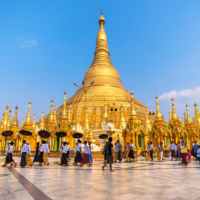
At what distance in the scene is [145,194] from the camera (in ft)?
14.8

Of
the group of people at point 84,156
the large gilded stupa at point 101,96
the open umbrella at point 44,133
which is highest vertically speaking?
the large gilded stupa at point 101,96

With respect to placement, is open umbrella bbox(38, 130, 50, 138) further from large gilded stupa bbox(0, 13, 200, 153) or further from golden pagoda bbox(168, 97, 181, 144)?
golden pagoda bbox(168, 97, 181, 144)

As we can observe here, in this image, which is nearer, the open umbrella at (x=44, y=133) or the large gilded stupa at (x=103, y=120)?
the open umbrella at (x=44, y=133)

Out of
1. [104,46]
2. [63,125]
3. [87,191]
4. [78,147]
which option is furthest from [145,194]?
[104,46]

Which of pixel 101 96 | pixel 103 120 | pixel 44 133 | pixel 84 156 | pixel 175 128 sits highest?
pixel 101 96

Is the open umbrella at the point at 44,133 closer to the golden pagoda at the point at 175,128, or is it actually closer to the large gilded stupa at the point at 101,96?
the large gilded stupa at the point at 101,96

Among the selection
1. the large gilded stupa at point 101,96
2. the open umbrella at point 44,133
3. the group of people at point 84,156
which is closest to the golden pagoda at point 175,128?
the large gilded stupa at point 101,96

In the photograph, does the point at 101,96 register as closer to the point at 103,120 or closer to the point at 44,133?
the point at 103,120

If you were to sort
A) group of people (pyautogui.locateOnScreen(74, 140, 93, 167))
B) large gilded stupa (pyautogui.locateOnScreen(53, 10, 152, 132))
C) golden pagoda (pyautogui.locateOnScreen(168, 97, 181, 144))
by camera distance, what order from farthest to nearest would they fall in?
large gilded stupa (pyautogui.locateOnScreen(53, 10, 152, 132)) → golden pagoda (pyautogui.locateOnScreen(168, 97, 181, 144)) → group of people (pyautogui.locateOnScreen(74, 140, 93, 167))

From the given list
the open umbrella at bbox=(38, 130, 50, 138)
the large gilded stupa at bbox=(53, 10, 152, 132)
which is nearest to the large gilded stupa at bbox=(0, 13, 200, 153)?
the large gilded stupa at bbox=(53, 10, 152, 132)

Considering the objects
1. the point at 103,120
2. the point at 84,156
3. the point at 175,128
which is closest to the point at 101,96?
the point at 103,120

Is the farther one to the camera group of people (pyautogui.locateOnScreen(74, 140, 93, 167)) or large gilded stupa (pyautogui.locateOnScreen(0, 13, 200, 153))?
large gilded stupa (pyautogui.locateOnScreen(0, 13, 200, 153))

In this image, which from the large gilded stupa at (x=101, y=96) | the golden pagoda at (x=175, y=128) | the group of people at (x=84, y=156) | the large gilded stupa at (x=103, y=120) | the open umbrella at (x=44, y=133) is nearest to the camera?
the group of people at (x=84, y=156)

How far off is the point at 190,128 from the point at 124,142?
62.1ft
